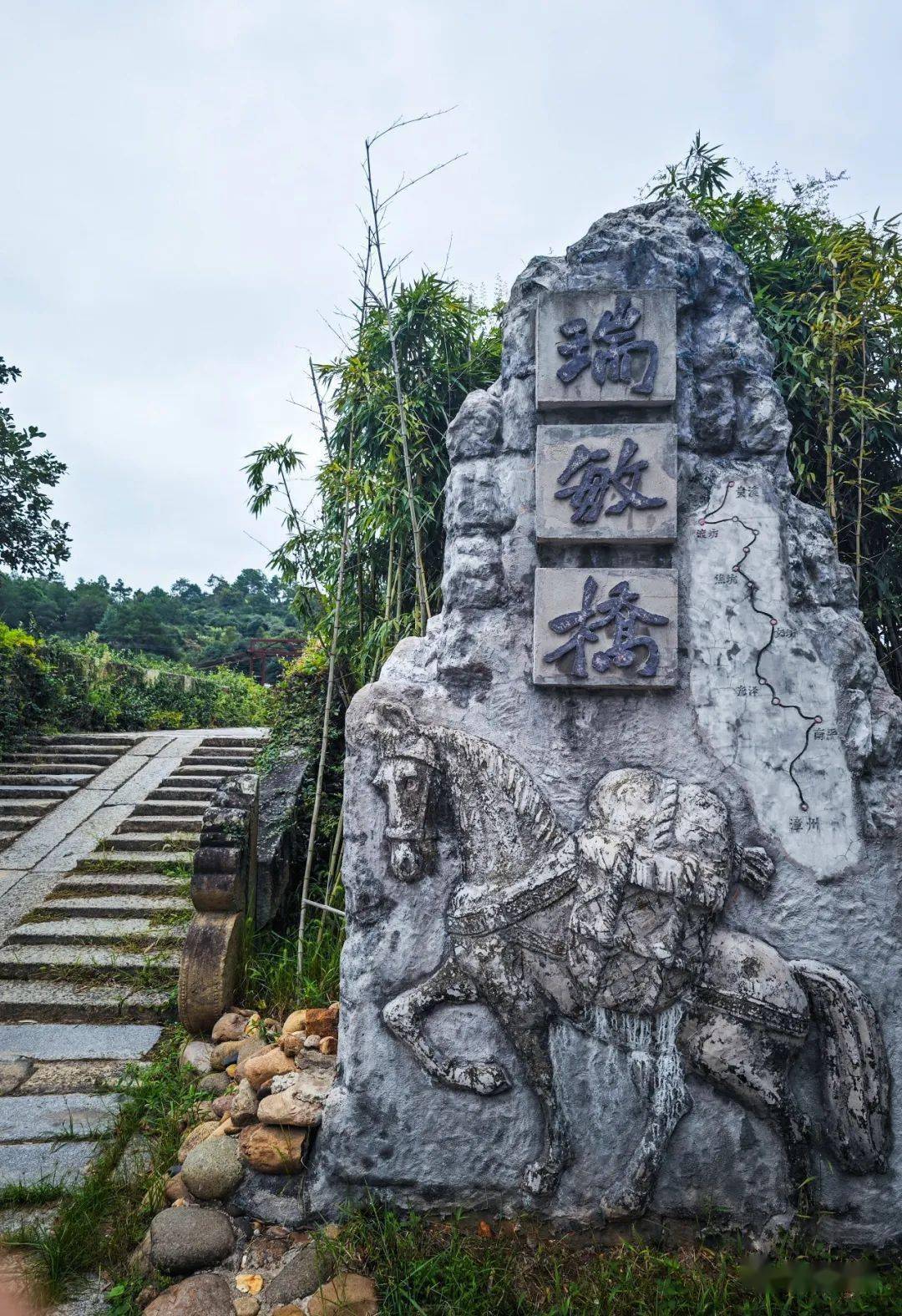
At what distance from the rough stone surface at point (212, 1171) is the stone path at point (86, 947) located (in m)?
0.59

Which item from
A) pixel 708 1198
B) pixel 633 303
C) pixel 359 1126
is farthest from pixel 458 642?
pixel 708 1198

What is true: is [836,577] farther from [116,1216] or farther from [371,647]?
[116,1216]

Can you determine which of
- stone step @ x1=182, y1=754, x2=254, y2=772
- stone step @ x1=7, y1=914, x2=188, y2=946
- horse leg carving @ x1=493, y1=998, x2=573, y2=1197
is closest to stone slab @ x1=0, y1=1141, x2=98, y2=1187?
horse leg carving @ x1=493, y1=998, x2=573, y2=1197

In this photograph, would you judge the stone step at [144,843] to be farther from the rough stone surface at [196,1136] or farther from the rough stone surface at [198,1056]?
the rough stone surface at [196,1136]

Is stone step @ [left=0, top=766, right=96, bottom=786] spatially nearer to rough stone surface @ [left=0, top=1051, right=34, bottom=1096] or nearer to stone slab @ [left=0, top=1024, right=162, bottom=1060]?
stone slab @ [left=0, top=1024, right=162, bottom=1060]

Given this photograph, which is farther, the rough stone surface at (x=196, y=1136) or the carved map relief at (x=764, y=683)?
the rough stone surface at (x=196, y=1136)

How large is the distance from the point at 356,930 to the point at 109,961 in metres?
2.75

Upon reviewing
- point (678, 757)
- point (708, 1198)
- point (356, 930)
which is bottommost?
point (708, 1198)

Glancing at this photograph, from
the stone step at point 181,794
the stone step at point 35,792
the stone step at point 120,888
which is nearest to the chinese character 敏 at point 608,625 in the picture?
the stone step at point 120,888

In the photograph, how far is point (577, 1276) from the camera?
2467 mm

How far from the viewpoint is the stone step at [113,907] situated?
5.35 metres

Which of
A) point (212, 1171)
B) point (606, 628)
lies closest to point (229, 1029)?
point (212, 1171)

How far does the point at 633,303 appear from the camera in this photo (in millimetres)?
2863

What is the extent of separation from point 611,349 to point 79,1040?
405 centimetres
